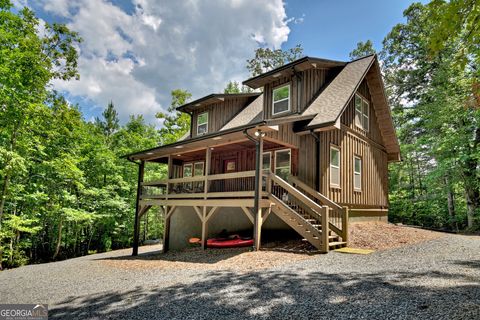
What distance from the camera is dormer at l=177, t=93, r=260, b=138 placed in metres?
15.9

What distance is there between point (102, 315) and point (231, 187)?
928 centimetres

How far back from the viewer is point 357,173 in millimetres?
13180

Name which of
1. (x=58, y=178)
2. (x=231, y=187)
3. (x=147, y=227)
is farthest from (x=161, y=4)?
(x=147, y=227)

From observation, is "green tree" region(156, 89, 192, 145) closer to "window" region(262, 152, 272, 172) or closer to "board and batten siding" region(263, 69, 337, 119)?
"board and batten siding" region(263, 69, 337, 119)

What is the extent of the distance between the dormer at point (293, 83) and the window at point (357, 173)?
146 inches

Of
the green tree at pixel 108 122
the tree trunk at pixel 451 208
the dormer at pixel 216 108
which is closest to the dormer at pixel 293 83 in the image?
the dormer at pixel 216 108

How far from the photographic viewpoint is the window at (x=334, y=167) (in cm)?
1148

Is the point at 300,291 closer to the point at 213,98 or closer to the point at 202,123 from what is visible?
the point at 213,98

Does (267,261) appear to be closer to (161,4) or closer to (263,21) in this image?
(161,4)

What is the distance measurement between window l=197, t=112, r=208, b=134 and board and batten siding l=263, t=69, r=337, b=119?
4.53 meters

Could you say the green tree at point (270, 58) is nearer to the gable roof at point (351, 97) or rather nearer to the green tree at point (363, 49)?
the green tree at point (363, 49)

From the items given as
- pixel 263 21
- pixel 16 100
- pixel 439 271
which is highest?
pixel 263 21

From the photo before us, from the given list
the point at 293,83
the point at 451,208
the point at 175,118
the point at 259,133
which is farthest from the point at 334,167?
the point at 175,118

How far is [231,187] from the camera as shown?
1355 centimetres
